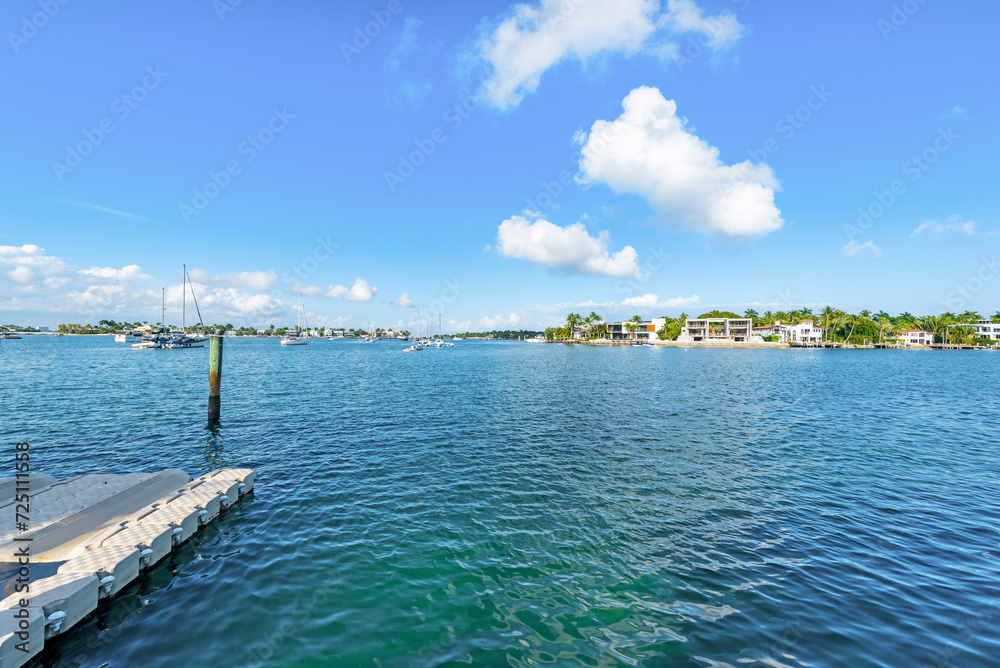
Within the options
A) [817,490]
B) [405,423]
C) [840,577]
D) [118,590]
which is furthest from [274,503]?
[817,490]

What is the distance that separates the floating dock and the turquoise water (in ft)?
2.24

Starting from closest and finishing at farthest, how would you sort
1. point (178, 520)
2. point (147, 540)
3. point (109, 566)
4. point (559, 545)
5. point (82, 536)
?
point (109, 566)
point (147, 540)
point (82, 536)
point (178, 520)
point (559, 545)

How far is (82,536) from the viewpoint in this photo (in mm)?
12445

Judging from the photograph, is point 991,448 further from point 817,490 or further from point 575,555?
point 575,555

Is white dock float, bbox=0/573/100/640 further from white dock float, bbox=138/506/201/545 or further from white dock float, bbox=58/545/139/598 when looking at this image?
white dock float, bbox=138/506/201/545

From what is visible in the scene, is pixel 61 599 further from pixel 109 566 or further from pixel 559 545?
pixel 559 545

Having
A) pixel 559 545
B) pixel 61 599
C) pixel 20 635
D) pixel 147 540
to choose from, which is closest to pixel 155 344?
pixel 147 540

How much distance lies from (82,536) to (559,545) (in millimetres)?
15687

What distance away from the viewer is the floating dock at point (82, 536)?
28.3 ft

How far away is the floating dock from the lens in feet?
28.3

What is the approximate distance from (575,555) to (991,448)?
1305 inches

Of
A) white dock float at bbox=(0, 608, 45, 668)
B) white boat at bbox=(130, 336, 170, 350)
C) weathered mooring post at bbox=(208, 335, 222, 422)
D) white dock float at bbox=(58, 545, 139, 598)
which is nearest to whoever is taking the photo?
white dock float at bbox=(0, 608, 45, 668)

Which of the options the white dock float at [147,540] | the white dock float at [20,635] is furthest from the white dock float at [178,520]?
the white dock float at [20,635]

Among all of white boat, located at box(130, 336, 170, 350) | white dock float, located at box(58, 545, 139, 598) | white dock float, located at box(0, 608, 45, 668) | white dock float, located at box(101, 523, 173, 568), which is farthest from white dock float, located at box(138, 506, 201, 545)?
white boat, located at box(130, 336, 170, 350)
